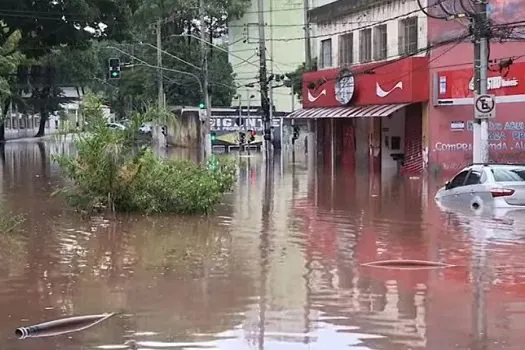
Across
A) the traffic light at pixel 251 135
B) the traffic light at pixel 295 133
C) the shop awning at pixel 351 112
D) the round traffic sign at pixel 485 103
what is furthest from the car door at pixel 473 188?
the traffic light at pixel 295 133

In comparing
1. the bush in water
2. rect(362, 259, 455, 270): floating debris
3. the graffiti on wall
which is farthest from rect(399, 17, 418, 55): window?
rect(362, 259, 455, 270): floating debris

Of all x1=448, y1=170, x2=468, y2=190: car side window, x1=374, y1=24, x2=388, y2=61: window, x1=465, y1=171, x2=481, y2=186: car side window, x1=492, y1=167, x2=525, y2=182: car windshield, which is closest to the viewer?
x1=492, y1=167, x2=525, y2=182: car windshield

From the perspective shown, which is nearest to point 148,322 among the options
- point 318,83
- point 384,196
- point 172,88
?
point 384,196

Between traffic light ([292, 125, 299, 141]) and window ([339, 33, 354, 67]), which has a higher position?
window ([339, 33, 354, 67])

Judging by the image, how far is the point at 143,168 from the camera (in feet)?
60.6

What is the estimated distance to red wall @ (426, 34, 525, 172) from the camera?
29.5 m

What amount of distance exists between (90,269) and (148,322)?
3.65 metres

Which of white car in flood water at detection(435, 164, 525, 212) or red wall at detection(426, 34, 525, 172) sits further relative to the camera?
red wall at detection(426, 34, 525, 172)

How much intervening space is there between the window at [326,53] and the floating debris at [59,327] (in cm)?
3318

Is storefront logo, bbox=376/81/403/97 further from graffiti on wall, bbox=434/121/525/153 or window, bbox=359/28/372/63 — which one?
graffiti on wall, bbox=434/121/525/153

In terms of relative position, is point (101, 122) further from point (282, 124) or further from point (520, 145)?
point (282, 124)

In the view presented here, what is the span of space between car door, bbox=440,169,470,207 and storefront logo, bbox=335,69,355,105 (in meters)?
16.4

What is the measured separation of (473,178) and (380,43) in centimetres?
1711

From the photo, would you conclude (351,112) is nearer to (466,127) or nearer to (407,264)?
(466,127)
